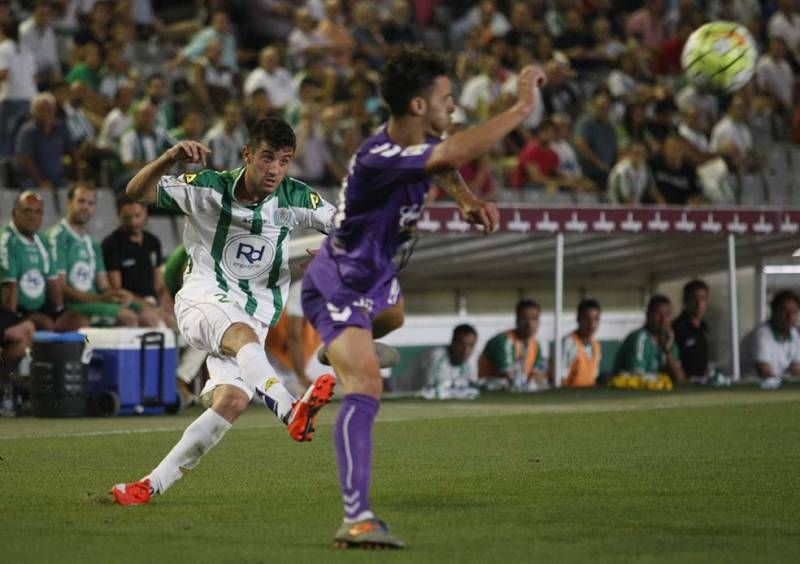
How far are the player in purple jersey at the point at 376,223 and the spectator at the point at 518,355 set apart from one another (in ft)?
35.8

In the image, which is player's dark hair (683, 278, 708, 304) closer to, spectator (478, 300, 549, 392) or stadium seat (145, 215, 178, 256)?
spectator (478, 300, 549, 392)

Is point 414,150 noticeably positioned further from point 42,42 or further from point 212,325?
point 42,42

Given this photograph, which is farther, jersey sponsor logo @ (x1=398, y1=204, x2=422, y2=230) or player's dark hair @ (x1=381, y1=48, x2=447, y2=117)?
jersey sponsor logo @ (x1=398, y1=204, x2=422, y2=230)

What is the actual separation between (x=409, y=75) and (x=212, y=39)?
46.6 ft

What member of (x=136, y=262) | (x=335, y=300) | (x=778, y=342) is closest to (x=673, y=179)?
(x=778, y=342)

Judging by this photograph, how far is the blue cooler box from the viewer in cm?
1512

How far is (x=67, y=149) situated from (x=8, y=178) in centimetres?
72

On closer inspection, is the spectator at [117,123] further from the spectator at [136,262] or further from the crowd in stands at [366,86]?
the spectator at [136,262]

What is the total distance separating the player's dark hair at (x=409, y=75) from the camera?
23.5ft

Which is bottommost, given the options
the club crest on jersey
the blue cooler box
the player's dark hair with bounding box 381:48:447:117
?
the blue cooler box

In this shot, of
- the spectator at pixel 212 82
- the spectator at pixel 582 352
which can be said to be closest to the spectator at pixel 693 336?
the spectator at pixel 582 352

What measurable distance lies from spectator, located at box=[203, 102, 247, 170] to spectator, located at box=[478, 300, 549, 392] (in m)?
3.46

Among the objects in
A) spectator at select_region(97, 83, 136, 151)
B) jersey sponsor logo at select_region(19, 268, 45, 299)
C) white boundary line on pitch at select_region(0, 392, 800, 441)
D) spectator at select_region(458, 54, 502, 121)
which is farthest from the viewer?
spectator at select_region(458, 54, 502, 121)

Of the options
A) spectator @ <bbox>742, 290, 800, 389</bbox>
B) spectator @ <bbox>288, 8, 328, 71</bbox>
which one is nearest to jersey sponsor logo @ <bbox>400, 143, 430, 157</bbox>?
spectator @ <bbox>742, 290, 800, 389</bbox>
